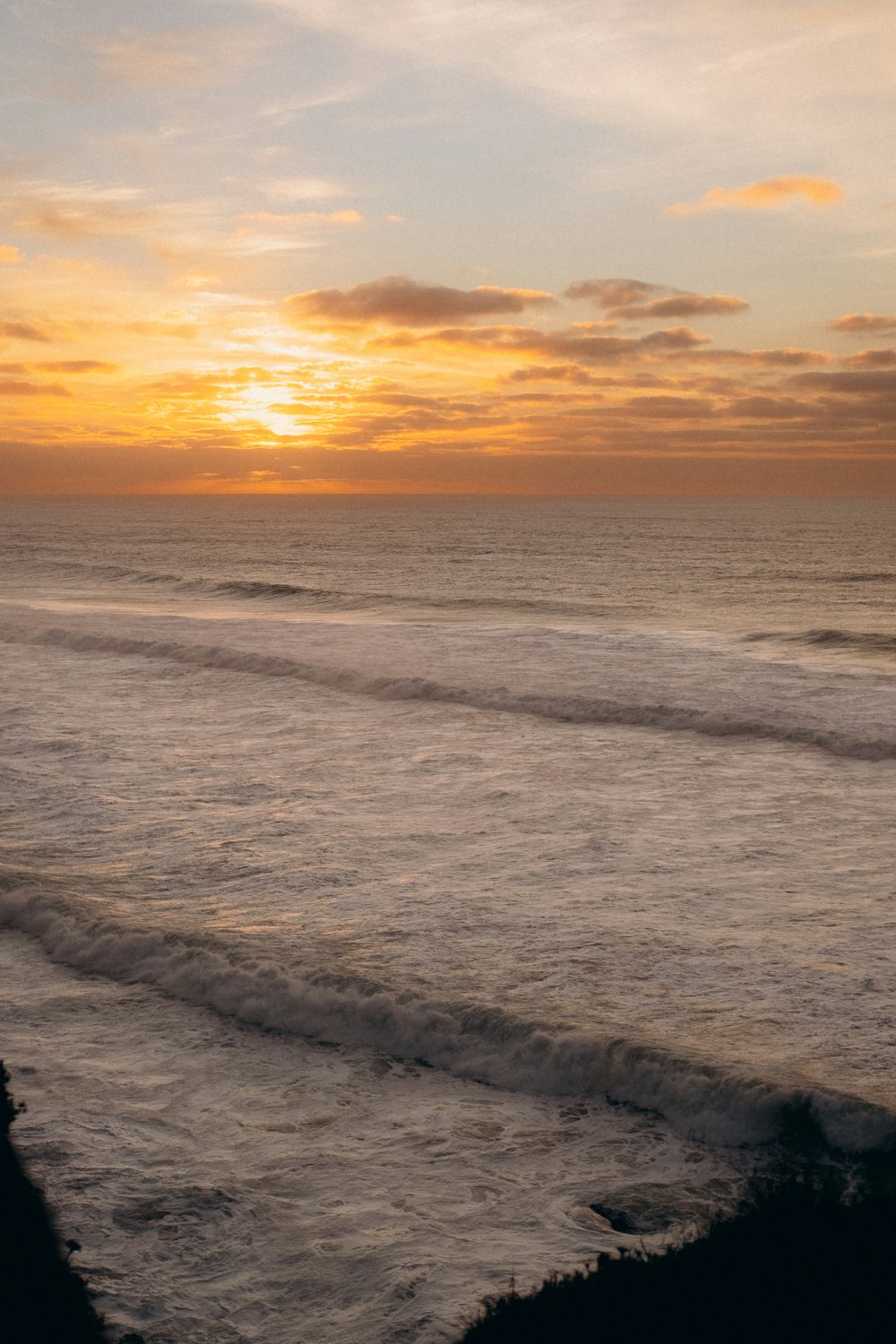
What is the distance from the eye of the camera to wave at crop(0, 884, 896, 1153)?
13.8ft

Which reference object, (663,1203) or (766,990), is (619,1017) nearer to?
(766,990)

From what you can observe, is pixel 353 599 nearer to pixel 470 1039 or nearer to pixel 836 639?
pixel 836 639

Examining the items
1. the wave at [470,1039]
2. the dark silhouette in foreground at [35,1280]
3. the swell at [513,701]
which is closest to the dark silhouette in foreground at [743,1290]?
the wave at [470,1039]

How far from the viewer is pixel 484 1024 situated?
5035 millimetres

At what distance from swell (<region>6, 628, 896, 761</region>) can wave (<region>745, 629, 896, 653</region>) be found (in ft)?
37.9

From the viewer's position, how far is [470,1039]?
4.95 m

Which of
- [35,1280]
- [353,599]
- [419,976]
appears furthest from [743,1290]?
[353,599]

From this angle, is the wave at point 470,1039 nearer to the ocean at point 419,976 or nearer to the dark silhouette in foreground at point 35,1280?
the ocean at point 419,976

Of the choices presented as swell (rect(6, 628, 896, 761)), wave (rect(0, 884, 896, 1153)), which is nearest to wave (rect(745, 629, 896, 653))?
swell (rect(6, 628, 896, 761))

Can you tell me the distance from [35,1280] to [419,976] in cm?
266

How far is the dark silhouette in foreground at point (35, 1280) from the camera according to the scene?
3.09m

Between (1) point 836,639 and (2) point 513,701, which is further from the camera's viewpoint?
(1) point 836,639

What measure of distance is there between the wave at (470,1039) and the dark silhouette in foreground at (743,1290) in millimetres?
496

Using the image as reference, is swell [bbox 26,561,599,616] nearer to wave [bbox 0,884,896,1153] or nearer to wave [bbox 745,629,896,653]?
wave [bbox 745,629,896,653]
